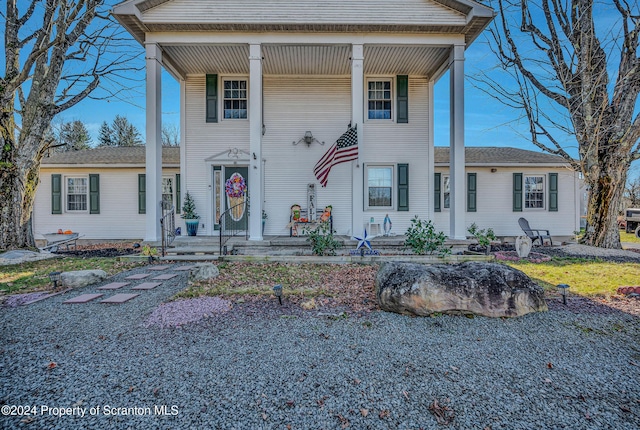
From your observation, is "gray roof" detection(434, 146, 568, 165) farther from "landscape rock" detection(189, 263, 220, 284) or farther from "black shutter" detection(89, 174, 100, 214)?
"black shutter" detection(89, 174, 100, 214)

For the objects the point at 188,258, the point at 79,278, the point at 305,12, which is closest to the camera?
the point at 79,278

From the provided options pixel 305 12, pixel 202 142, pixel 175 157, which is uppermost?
pixel 305 12

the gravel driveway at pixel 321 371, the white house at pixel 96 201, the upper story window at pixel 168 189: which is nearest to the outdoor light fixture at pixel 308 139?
the white house at pixel 96 201

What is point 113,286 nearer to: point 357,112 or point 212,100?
point 357,112

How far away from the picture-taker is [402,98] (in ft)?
32.4

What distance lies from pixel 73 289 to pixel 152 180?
348cm

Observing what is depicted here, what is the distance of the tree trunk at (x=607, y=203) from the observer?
9.48 meters

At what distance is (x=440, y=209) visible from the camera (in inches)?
440

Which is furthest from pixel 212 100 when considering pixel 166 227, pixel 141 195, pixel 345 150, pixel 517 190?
pixel 517 190

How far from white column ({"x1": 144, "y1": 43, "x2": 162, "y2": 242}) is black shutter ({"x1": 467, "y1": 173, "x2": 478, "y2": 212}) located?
32.6 feet

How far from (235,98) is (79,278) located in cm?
664

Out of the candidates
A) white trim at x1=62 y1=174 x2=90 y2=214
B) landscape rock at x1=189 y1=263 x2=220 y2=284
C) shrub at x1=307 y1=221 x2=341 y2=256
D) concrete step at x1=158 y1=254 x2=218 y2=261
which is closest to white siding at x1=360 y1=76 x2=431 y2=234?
shrub at x1=307 y1=221 x2=341 y2=256

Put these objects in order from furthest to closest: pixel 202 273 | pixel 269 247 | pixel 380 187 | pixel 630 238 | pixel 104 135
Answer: pixel 104 135 < pixel 630 238 < pixel 380 187 < pixel 269 247 < pixel 202 273

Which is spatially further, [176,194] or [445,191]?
[445,191]
